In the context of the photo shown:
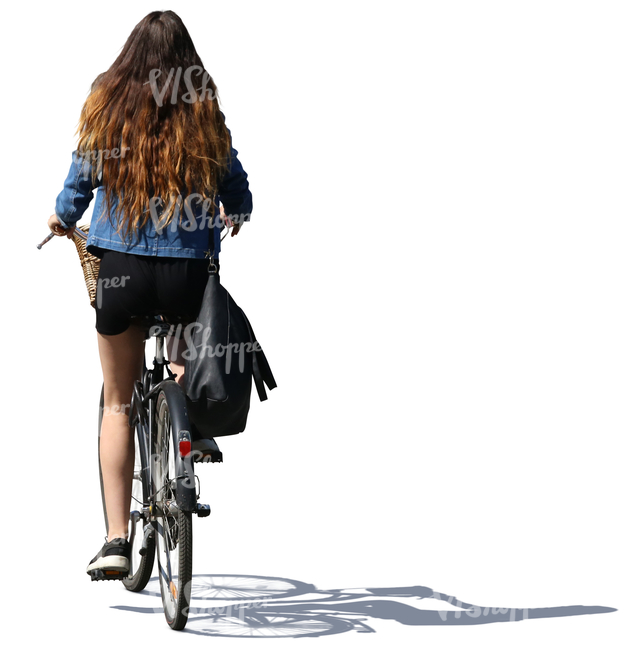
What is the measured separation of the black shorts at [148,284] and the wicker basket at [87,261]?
1.13ft

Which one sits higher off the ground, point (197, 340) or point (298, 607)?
point (197, 340)

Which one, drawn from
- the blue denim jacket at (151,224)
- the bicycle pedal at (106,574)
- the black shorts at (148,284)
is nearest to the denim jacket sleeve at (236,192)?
the blue denim jacket at (151,224)

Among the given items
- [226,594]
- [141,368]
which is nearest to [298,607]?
[226,594]

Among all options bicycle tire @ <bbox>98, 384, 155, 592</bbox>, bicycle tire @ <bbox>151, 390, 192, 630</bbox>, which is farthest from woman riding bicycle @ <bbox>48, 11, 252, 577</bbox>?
bicycle tire @ <bbox>98, 384, 155, 592</bbox>

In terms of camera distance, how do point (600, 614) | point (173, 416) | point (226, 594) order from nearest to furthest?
1. point (173, 416)
2. point (600, 614)
3. point (226, 594)

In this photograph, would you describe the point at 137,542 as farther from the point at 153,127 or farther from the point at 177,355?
the point at 153,127

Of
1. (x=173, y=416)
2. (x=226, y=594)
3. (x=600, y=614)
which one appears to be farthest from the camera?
(x=226, y=594)

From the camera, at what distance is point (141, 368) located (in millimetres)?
6621

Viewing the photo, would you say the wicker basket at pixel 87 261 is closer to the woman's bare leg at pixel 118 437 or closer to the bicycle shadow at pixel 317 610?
the woman's bare leg at pixel 118 437

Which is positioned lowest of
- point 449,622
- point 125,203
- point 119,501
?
point 449,622

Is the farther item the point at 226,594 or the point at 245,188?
the point at 226,594

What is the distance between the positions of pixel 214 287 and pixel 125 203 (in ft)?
1.96

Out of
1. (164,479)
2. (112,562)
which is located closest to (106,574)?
(112,562)

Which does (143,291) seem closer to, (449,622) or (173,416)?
(173,416)
